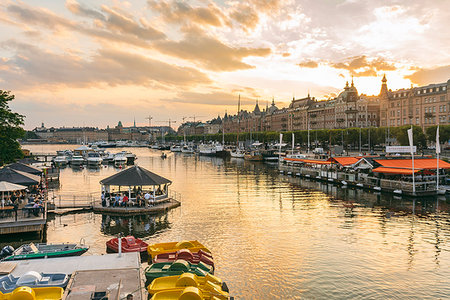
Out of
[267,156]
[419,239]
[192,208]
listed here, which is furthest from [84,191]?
[267,156]

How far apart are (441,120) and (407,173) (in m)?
77.3

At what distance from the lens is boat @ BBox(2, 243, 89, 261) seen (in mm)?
22594

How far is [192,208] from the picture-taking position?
41406 millimetres

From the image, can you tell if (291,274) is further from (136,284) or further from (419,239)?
(419,239)

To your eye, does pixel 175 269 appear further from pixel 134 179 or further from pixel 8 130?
pixel 8 130

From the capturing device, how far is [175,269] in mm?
20281

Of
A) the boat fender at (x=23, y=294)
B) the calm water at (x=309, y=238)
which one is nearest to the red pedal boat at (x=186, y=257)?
the calm water at (x=309, y=238)

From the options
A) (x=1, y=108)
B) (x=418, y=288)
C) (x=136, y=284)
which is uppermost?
(x=1, y=108)

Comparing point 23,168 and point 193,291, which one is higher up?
point 23,168

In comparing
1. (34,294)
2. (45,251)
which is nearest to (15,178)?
(45,251)

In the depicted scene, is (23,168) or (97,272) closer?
(97,272)

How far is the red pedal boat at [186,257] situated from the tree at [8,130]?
3574 cm

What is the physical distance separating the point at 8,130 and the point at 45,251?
105 ft

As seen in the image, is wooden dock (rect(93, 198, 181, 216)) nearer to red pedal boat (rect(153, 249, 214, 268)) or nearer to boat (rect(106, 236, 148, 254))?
boat (rect(106, 236, 148, 254))
